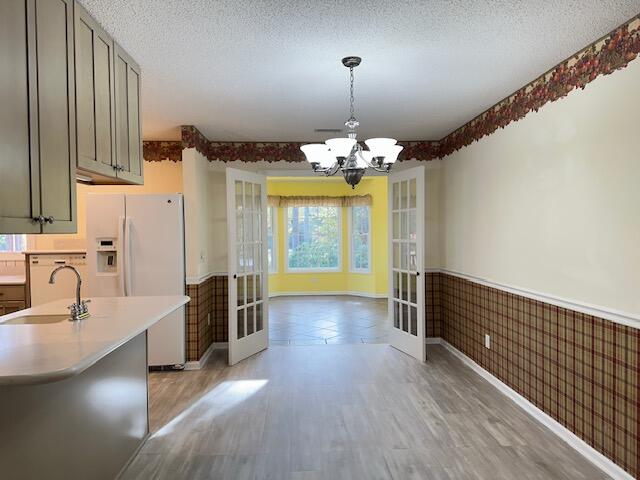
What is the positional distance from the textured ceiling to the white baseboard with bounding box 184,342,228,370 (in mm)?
2365

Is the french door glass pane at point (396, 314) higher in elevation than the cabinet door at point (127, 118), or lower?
lower

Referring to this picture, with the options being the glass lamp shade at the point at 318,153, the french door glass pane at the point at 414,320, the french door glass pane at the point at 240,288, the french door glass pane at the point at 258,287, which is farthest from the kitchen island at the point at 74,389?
the french door glass pane at the point at 414,320

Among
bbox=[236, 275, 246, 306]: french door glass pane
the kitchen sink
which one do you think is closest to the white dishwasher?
bbox=[236, 275, 246, 306]: french door glass pane

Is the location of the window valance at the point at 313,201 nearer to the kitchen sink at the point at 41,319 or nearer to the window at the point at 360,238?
the window at the point at 360,238

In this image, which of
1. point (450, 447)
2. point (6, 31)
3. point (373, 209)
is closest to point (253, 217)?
point (450, 447)

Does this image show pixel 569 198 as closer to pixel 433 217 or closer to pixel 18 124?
pixel 433 217

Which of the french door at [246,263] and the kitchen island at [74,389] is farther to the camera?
the french door at [246,263]

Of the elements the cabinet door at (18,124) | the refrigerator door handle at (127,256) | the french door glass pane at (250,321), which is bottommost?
the french door glass pane at (250,321)

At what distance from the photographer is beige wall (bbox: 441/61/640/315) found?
7.50 ft

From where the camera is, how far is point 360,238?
359 inches

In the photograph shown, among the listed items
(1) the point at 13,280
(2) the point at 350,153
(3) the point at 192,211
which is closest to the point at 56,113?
(2) the point at 350,153

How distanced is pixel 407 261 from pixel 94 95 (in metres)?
3.46

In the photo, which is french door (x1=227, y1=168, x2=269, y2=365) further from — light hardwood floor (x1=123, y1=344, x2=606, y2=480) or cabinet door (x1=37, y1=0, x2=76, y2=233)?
cabinet door (x1=37, y1=0, x2=76, y2=233)

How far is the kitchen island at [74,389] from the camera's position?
1.62m
